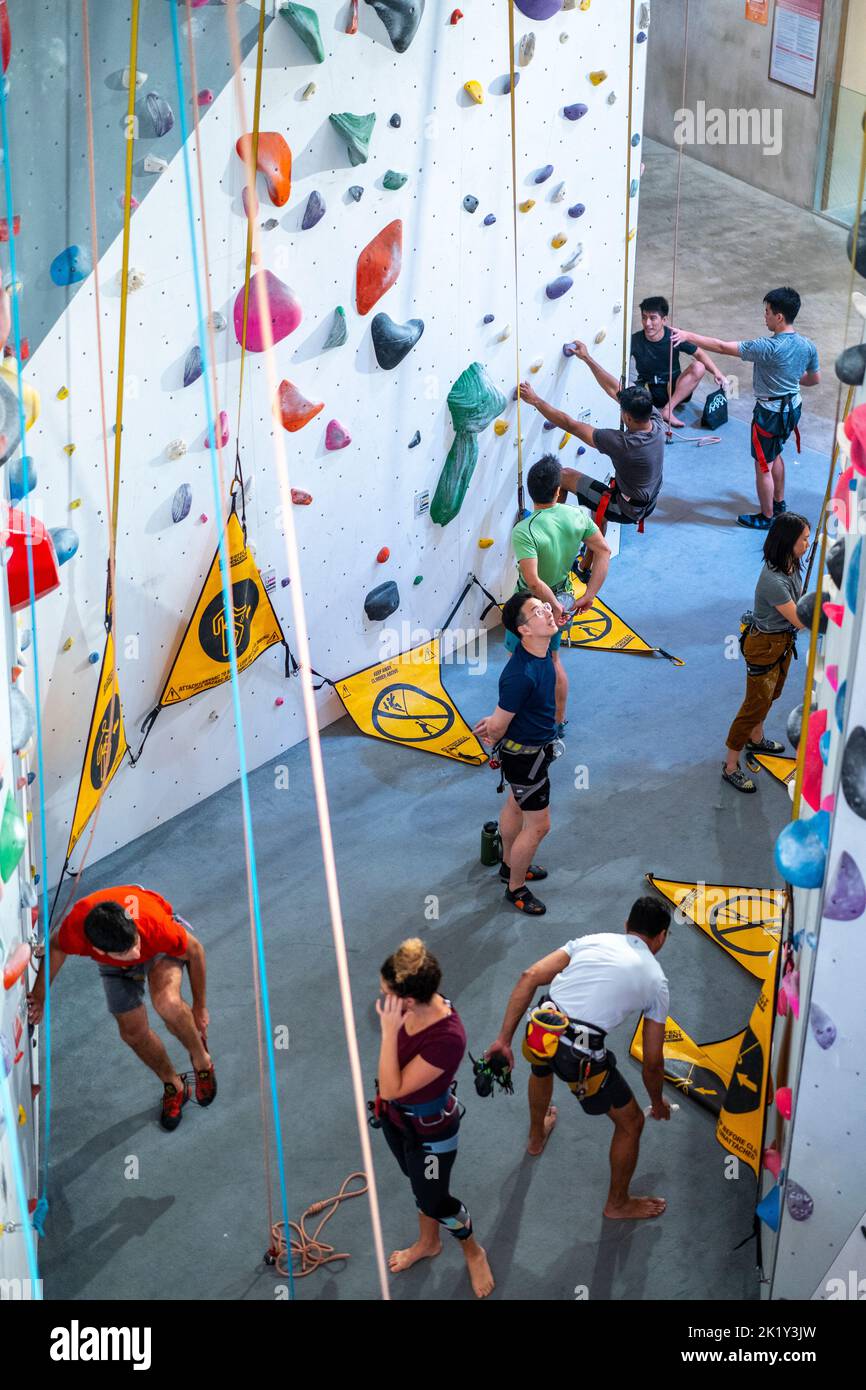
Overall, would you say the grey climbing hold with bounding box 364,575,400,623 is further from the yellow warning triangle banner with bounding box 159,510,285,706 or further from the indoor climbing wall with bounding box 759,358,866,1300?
the indoor climbing wall with bounding box 759,358,866,1300

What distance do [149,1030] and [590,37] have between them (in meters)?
4.25

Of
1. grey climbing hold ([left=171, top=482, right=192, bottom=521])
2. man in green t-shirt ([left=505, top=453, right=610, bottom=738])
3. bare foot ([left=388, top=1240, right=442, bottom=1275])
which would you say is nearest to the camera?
bare foot ([left=388, top=1240, right=442, bottom=1275])

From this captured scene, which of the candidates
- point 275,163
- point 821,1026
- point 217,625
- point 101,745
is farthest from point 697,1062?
point 275,163

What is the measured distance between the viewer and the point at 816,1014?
11.8 ft

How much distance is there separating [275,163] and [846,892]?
3.22m

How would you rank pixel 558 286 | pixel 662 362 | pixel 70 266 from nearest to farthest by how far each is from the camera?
pixel 70 266, pixel 558 286, pixel 662 362

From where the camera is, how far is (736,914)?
18.7 feet

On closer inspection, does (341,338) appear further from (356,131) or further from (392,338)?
(356,131)

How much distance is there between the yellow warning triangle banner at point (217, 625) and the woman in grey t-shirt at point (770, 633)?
1.90 meters

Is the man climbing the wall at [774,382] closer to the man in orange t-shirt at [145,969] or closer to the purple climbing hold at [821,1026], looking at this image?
the man in orange t-shirt at [145,969]

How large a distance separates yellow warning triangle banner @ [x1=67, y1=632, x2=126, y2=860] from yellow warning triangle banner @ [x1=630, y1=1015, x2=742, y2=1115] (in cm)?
195

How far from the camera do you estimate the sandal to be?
6391 mm

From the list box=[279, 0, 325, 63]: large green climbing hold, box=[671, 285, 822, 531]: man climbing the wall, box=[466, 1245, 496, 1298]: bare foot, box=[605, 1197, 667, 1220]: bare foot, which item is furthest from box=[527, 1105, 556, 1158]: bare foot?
box=[671, 285, 822, 531]: man climbing the wall

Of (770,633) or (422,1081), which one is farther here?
(770,633)
